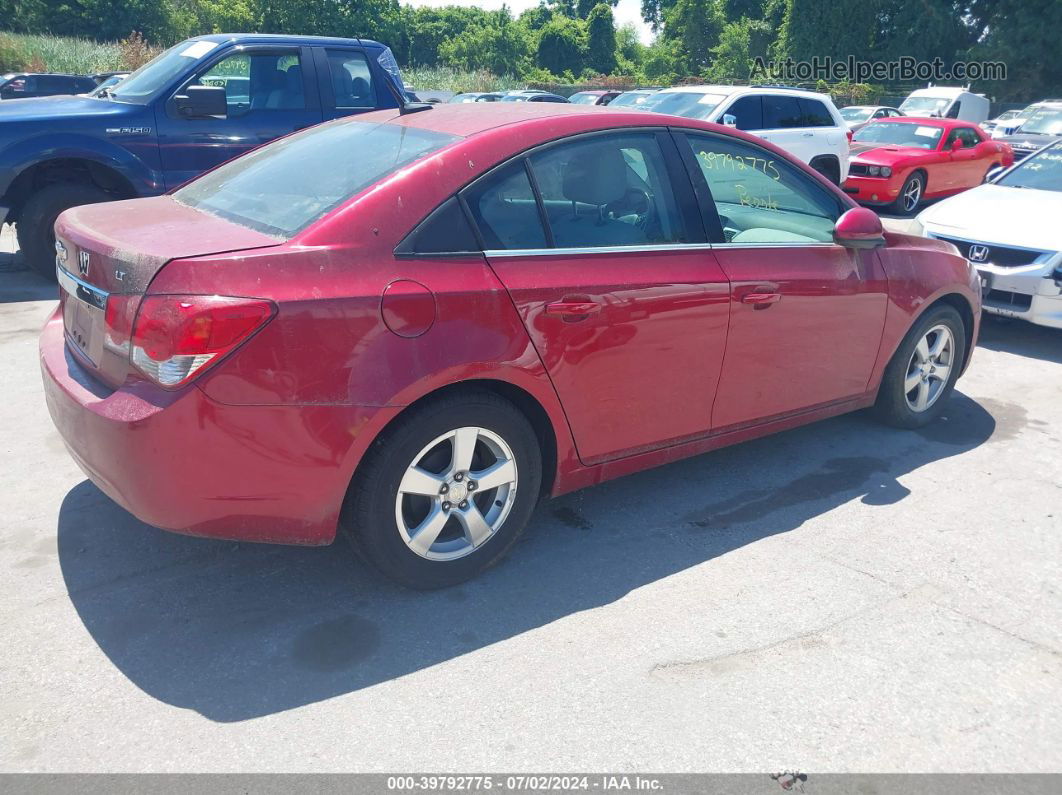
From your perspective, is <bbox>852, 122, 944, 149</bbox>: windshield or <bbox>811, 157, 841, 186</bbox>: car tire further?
<bbox>852, 122, 944, 149</bbox>: windshield

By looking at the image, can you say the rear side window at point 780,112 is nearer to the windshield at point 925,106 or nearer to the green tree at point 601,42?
the windshield at point 925,106

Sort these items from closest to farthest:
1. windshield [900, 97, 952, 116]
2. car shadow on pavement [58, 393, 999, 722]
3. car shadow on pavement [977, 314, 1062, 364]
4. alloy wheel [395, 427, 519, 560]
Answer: car shadow on pavement [58, 393, 999, 722], alloy wheel [395, 427, 519, 560], car shadow on pavement [977, 314, 1062, 364], windshield [900, 97, 952, 116]

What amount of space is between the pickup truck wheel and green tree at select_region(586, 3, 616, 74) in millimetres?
68486

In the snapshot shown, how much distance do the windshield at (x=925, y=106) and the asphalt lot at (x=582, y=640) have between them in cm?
2201

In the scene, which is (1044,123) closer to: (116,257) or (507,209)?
(507,209)

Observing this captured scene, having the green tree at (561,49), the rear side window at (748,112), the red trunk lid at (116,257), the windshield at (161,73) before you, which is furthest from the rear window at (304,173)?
the green tree at (561,49)

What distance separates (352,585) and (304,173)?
160cm

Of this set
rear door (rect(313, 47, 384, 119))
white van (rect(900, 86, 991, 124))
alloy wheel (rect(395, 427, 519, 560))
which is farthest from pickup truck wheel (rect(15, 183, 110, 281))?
white van (rect(900, 86, 991, 124))

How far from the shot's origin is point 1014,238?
22.8 ft

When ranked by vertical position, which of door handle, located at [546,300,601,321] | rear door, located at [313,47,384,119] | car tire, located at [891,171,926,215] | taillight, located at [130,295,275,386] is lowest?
car tire, located at [891,171,926,215]

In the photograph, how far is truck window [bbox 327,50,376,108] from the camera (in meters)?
8.24

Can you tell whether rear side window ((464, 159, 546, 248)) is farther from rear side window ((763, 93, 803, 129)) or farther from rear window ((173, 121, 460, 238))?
rear side window ((763, 93, 803, 129))

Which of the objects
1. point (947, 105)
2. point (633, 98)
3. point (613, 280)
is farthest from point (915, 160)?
point (613, 280)

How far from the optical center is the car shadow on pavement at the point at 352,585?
115 inches
